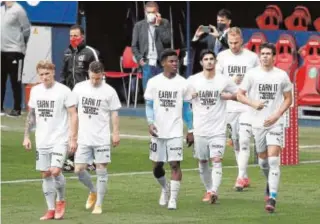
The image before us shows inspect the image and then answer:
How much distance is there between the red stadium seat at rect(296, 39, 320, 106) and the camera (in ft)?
91.6

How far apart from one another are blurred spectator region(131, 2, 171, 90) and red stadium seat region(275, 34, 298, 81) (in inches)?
135

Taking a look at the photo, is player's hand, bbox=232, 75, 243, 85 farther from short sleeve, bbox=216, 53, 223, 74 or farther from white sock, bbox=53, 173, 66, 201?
white sock, bbox=53, 173, 66, 201

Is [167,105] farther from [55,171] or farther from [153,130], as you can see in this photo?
[55,171]

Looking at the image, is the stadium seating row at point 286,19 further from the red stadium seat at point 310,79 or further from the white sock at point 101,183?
the white sock at point 101,183

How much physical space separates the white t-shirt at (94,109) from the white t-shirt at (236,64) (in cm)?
278

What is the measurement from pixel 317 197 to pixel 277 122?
4.55 ft

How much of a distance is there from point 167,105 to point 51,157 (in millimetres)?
1692

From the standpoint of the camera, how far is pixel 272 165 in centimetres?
1653

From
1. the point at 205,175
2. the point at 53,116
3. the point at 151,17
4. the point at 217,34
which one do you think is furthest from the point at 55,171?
the point at 151,17

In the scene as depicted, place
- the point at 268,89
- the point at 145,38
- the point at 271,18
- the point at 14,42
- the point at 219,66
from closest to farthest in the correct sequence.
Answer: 1. the point at 268,89
2. the point at 219,66
3. the point at 145,38
4. the point at 14,42
5. the point at 271,18

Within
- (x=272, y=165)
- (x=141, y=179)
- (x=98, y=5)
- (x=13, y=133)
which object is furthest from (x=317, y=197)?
(x=98, y=5)

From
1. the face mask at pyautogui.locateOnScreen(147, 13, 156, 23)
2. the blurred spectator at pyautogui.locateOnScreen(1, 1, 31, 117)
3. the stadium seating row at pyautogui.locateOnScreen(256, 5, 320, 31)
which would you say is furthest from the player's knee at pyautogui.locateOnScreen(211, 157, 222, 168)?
the stadium seating row at pyautogui.locateOnScreen(256, 5, 320, 31)

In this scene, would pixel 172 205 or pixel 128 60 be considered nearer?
pixel 172 205

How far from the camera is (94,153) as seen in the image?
1648cm
